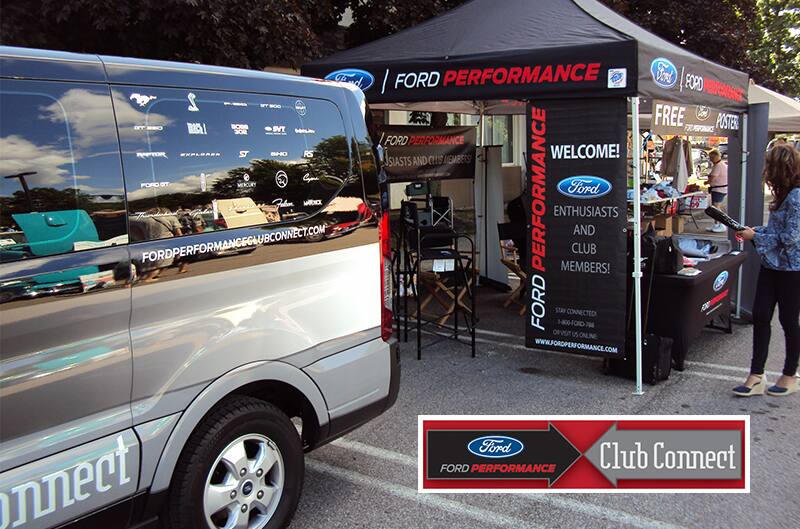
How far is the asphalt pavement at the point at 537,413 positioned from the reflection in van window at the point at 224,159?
158 centimetres

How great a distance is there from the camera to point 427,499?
3.52 m

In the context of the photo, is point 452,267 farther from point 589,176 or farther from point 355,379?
point 355,379

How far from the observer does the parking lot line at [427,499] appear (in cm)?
331

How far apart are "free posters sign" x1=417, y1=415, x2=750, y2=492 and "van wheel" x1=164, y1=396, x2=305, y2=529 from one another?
0.90m

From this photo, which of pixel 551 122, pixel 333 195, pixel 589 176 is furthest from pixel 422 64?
pixel 333 195

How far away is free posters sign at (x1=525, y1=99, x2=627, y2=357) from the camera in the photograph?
192 inches

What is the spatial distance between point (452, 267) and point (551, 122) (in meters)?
1.60

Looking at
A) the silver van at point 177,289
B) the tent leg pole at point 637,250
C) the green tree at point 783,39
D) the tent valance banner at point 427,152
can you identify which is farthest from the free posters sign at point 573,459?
the green tree at point 783,39

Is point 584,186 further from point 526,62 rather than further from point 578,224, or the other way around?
point 526,62

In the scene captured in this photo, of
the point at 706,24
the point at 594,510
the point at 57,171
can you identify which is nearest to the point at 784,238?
the point at 594,510

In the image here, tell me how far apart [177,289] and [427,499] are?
1.80m

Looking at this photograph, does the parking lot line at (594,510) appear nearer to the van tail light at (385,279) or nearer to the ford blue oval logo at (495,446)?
the ford blue oval logo at (495,446)

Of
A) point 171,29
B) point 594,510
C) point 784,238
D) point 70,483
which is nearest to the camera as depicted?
point 70,483

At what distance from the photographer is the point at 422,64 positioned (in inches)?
213
